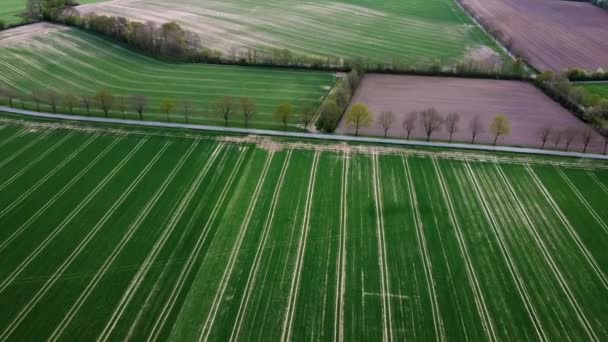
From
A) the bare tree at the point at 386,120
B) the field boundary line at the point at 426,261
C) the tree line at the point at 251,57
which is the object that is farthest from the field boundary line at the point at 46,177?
the field boundary line at the point at 426,261

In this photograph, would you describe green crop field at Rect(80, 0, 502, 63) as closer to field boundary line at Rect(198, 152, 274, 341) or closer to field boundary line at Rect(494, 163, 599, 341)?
field boundary line at Rect(494, 163, 599, 341)

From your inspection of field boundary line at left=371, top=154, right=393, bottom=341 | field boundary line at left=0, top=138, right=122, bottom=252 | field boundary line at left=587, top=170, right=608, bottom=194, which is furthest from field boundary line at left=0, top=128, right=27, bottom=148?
field boundary line at left=587, top=170, right=608, bottom=194

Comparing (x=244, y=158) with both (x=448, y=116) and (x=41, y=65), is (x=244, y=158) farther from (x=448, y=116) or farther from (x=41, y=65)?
(x=41, y=65)

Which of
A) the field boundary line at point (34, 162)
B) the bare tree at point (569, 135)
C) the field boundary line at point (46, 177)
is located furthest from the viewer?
the bare tree at point (569, 135)

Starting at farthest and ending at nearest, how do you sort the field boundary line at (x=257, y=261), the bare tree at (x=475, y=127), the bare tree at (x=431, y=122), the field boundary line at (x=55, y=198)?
1. the bare tree at (x=475, y=127)
2. the bare tree at (x=431, y=122)
3. the field boundary line at (x=55, y=198)
4. the field boundary line at (x=257, y=261)

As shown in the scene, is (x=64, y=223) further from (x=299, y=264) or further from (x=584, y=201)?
(x=584, y=201)

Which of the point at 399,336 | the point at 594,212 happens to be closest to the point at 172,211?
the point at 399,336

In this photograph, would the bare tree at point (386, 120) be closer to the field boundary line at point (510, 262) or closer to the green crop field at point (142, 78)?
the green crop field at point (142, 78)
